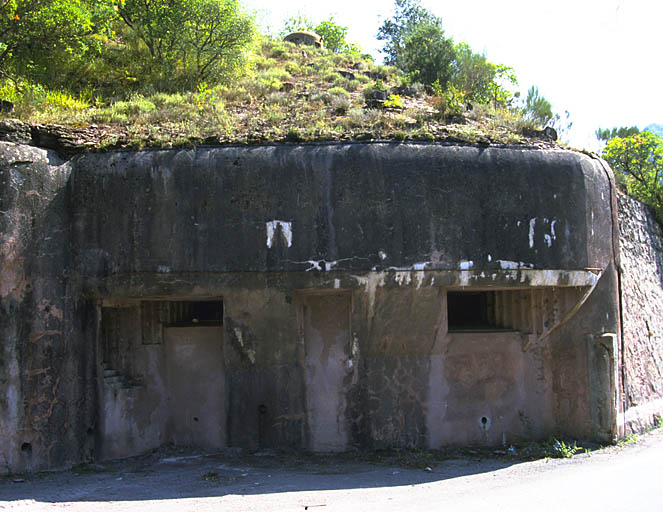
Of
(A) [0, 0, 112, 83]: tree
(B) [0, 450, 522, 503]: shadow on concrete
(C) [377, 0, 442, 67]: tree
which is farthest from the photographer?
(C) [377, 0, 442, 67]: tree

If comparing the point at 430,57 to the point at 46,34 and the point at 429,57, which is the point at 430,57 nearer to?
the point at 429,57

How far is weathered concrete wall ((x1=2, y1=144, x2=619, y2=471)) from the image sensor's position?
23.9 ft

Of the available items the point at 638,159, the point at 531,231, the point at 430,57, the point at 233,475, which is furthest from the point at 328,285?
the point at 638,159

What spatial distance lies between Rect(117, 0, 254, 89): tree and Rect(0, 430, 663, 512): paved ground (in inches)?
303

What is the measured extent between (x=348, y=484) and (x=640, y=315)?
18.9 feet

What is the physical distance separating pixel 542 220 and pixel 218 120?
4589 millimetres

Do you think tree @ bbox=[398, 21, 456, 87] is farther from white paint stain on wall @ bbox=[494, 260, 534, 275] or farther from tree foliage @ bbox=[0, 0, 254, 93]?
white paint stain on wall @ bbox=[494, 260, 534, 275]

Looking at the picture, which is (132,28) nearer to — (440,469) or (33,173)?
(33,173)

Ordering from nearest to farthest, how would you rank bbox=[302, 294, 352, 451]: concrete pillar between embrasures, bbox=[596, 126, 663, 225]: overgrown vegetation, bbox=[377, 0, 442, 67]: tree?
bbox=[302, 294, 352, 451]: concrete pillar between embrasures < bbox=[596, 126, 663, 225]: overgrown vegetation < bbox=[377, 0, 442, 67]: tree

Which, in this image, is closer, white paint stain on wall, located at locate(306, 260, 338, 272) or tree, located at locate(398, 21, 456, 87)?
white paint stain on wall, located at locate(306, 260, 338, 272)

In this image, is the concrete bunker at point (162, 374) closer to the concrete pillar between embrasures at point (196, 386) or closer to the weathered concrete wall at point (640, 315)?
the concrete pillar between embrasures at point (196, 386)

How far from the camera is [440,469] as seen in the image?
7.14 m

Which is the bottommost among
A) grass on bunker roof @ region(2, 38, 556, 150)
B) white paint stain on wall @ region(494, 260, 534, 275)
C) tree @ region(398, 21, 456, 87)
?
white paint stain on wall @ region(494, 260, 534, 275)

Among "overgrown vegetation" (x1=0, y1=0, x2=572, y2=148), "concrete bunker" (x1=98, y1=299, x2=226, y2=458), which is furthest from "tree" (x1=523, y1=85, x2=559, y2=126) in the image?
"concrete bunker" (x1=98, y1=299, x2=226, y2=458)
